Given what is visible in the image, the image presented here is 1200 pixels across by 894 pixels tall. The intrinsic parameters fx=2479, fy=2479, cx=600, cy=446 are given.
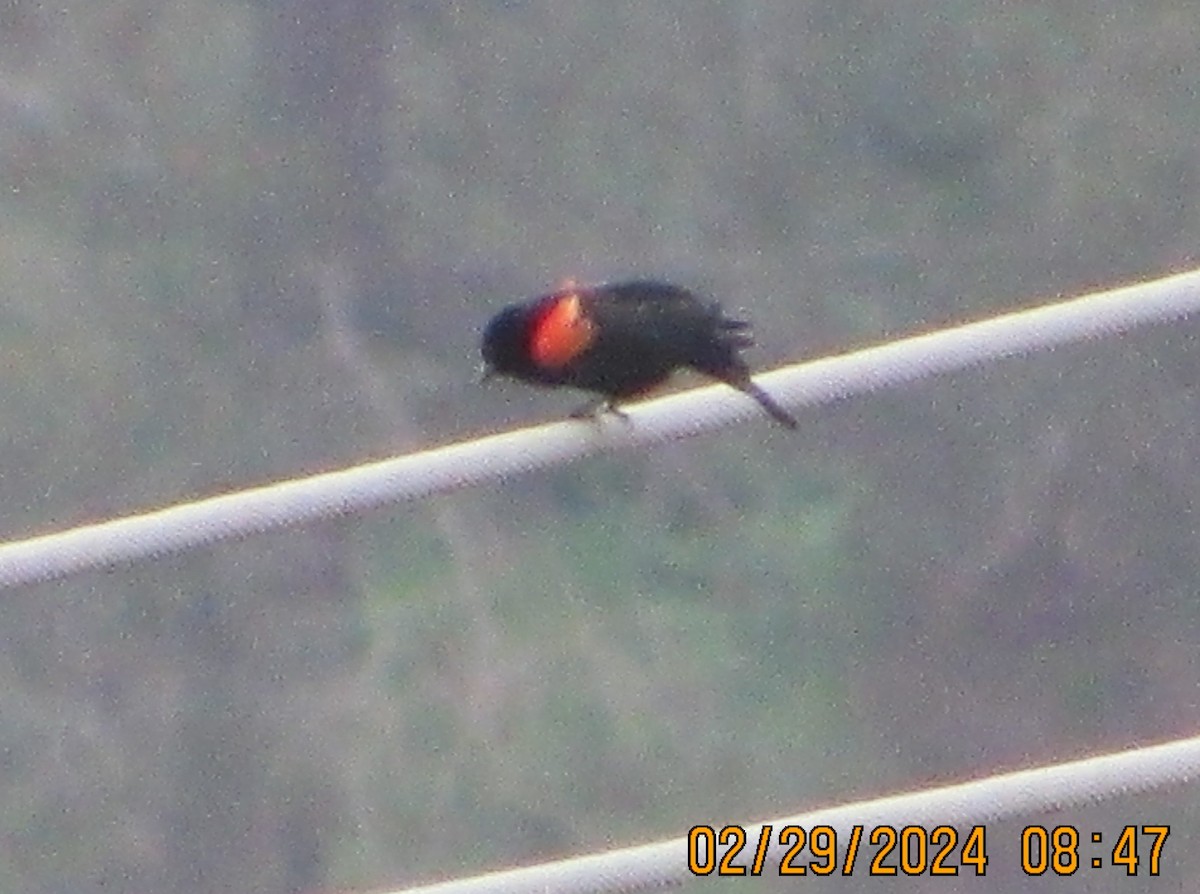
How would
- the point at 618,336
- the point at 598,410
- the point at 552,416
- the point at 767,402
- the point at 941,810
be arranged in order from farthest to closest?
1. the point at 552,416
2. the point at 618,336
3. the point at 598,410
4. the point at 767,402
5. the point at 941,810

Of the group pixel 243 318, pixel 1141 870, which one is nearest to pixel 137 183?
pixel 243 318

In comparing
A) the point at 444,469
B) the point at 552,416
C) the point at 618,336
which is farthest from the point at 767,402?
the point at 552,416

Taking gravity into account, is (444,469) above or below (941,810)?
above

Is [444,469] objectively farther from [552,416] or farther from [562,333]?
[552,416]

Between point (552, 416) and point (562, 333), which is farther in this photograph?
point (552, 416)

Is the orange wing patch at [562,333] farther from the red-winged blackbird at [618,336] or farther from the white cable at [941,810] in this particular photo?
the white cable at [941,810]


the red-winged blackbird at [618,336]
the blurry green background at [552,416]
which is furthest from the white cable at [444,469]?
the blurry green background at [552,416]

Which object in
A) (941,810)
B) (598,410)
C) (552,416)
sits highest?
(598,410)

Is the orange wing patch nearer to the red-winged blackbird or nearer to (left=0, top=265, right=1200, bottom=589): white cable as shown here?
the red-winged blackbird
